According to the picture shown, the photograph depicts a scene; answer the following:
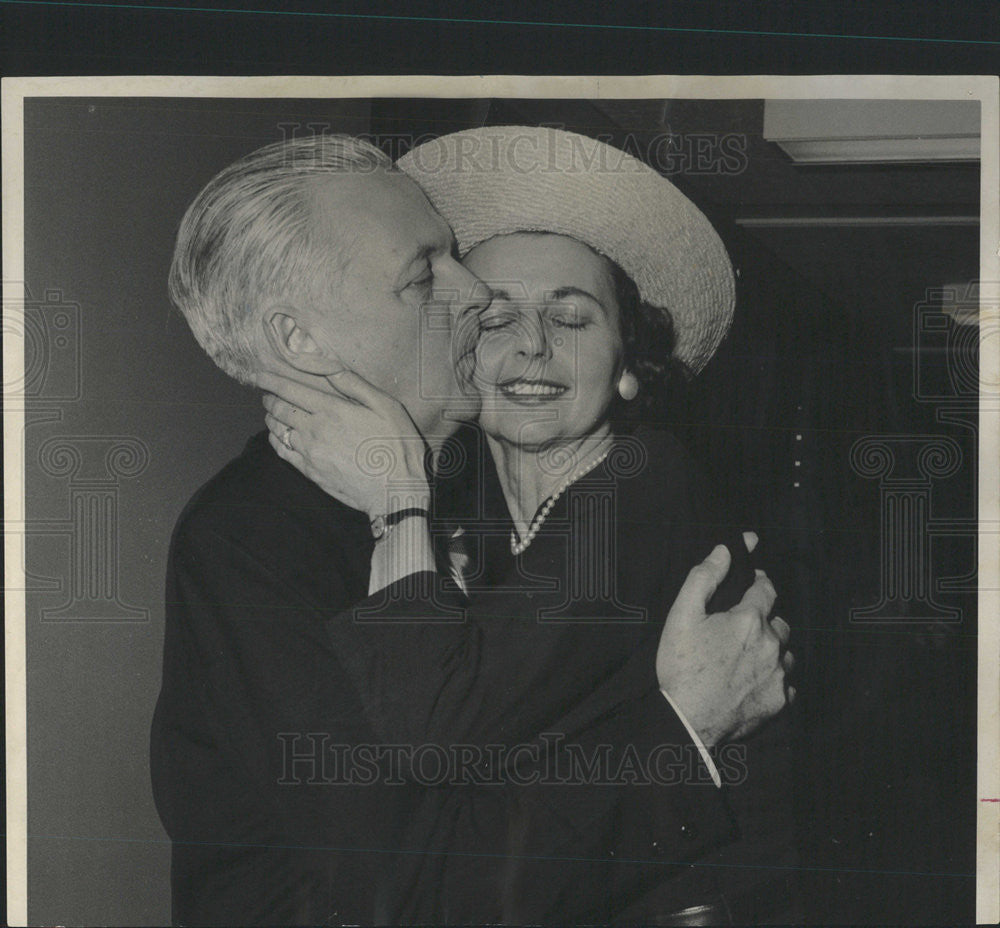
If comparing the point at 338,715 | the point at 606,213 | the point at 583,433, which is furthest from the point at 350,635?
the point at 606,213

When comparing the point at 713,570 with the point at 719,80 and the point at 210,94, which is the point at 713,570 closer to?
the point at 719,80

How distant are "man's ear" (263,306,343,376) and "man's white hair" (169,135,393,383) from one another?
0.02 metres

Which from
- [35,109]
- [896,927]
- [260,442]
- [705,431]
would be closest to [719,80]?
[705,431]

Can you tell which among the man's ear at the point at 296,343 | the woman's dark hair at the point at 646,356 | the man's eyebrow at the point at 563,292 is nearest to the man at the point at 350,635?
the man's ear at the point at 296,343

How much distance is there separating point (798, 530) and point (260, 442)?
0.80 metres

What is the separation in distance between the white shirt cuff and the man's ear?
2.22ft

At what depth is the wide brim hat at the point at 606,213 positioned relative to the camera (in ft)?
5.09

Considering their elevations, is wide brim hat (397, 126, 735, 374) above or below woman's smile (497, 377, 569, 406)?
above

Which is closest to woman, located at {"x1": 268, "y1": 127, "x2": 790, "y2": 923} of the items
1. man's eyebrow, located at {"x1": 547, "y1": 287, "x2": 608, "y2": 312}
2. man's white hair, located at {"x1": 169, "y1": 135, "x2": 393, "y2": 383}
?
man's eyebrow, located at {"x1": 547, "y1": 287, "x2": 608, "y2": 312}

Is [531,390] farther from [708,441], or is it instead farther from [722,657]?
[722,657]

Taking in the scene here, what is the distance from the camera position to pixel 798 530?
5.16ft

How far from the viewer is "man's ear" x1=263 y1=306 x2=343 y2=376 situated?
5.07 ft

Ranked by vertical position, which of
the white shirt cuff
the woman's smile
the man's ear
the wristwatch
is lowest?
the white shirt cuff

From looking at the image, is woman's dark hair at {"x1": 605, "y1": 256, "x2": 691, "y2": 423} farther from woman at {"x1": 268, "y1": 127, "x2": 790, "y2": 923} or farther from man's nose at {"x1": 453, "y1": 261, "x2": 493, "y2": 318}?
man's nose at {"x1": 453, "y1": 261, "x2": 493, "y2": 318}
